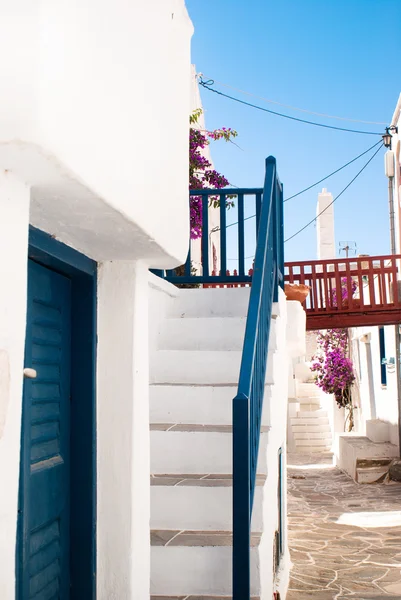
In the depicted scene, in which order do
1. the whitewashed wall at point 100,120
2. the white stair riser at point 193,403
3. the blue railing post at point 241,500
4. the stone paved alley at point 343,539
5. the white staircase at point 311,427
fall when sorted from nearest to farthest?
the whitewashed wall at point 100,120, the blue railing post at point 241,500, the white stair riser at point 193,403, the stone paved alley at point 343,539, the white staircase at point 311,427

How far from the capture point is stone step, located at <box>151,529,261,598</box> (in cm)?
335

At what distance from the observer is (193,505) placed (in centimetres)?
369

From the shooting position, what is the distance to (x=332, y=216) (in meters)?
24.4

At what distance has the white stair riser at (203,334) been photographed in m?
4.93

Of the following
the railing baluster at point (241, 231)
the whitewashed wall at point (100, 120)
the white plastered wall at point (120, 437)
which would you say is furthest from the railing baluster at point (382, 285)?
the white plastered wall at point (120, 437)

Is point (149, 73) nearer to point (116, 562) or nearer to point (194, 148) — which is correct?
point (116, 562)

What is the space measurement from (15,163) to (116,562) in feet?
5.73

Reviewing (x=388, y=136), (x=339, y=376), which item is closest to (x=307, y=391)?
(x=339, y=376)

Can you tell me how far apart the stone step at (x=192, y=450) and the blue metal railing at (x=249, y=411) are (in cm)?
44

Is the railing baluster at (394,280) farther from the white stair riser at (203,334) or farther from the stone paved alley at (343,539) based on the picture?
the white stair riser at (203,334)

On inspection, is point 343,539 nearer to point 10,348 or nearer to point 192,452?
point 192,452

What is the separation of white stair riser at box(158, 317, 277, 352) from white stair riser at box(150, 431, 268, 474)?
38.2 inches

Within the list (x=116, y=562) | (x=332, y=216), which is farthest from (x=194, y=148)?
(x=332, y=216)

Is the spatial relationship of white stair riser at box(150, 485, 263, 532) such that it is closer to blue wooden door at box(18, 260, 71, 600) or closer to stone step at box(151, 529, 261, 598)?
stone step at box(151, 529, 261, 598)
